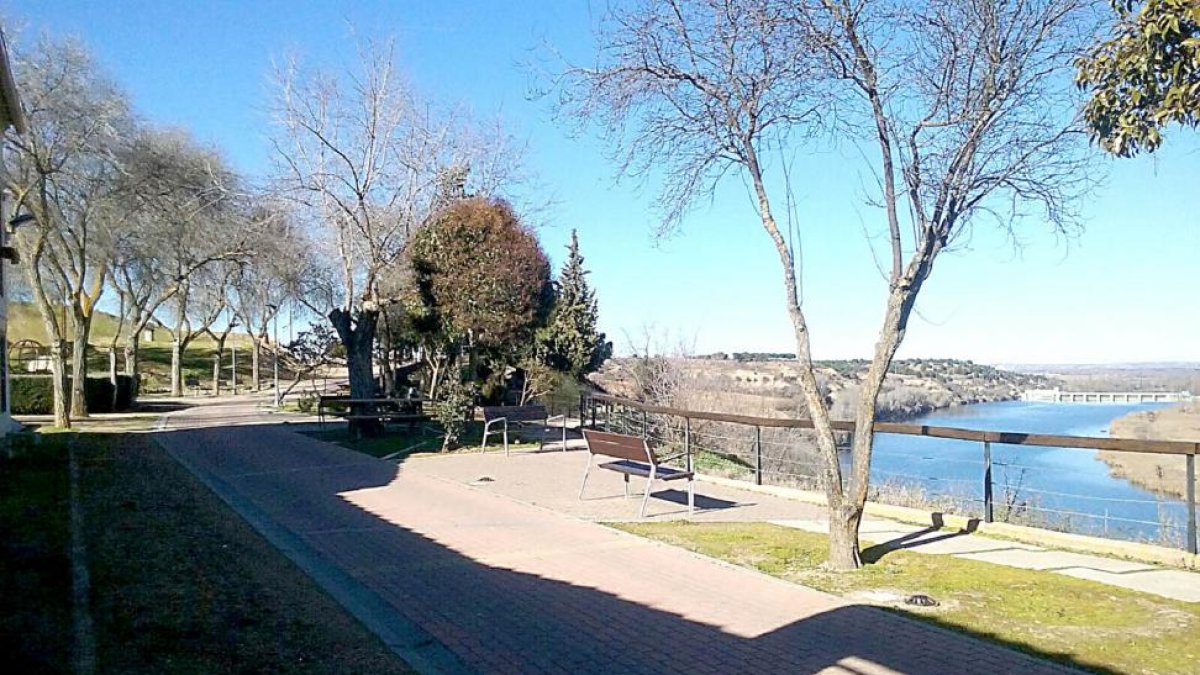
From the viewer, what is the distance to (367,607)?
6.17 metres

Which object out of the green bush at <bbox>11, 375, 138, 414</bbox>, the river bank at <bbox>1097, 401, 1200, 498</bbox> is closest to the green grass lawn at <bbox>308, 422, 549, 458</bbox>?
the river bank at <bbox>1097, 401, 1200, 498</bbox>

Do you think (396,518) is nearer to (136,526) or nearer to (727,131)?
(136,526)

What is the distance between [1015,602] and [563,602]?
10.3 feet

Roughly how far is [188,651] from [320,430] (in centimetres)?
1773

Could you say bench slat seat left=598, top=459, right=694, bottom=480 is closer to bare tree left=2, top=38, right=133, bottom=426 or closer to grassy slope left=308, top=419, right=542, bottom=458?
grassy slope left=308, top=419, right=542, bottom=458

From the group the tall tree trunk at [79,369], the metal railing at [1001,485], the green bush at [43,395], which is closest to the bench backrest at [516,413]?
the metal railing at [1001,485]

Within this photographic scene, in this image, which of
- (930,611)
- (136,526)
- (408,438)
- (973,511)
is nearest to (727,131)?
(930,611)

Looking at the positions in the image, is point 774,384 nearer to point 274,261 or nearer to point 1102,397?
point 1102,397

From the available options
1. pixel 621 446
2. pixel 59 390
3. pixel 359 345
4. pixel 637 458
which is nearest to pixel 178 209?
pixel 59 390

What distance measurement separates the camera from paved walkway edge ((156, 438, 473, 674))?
5133mm

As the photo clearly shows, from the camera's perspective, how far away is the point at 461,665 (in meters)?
5.06

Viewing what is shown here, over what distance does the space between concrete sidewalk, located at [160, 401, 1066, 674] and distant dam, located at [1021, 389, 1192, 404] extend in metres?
9.47

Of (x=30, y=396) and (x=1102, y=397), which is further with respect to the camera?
(x=30, y=396)

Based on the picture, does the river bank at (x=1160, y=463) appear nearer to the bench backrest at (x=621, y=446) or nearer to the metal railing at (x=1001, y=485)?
the metal railing at (x=1001, y=485)
